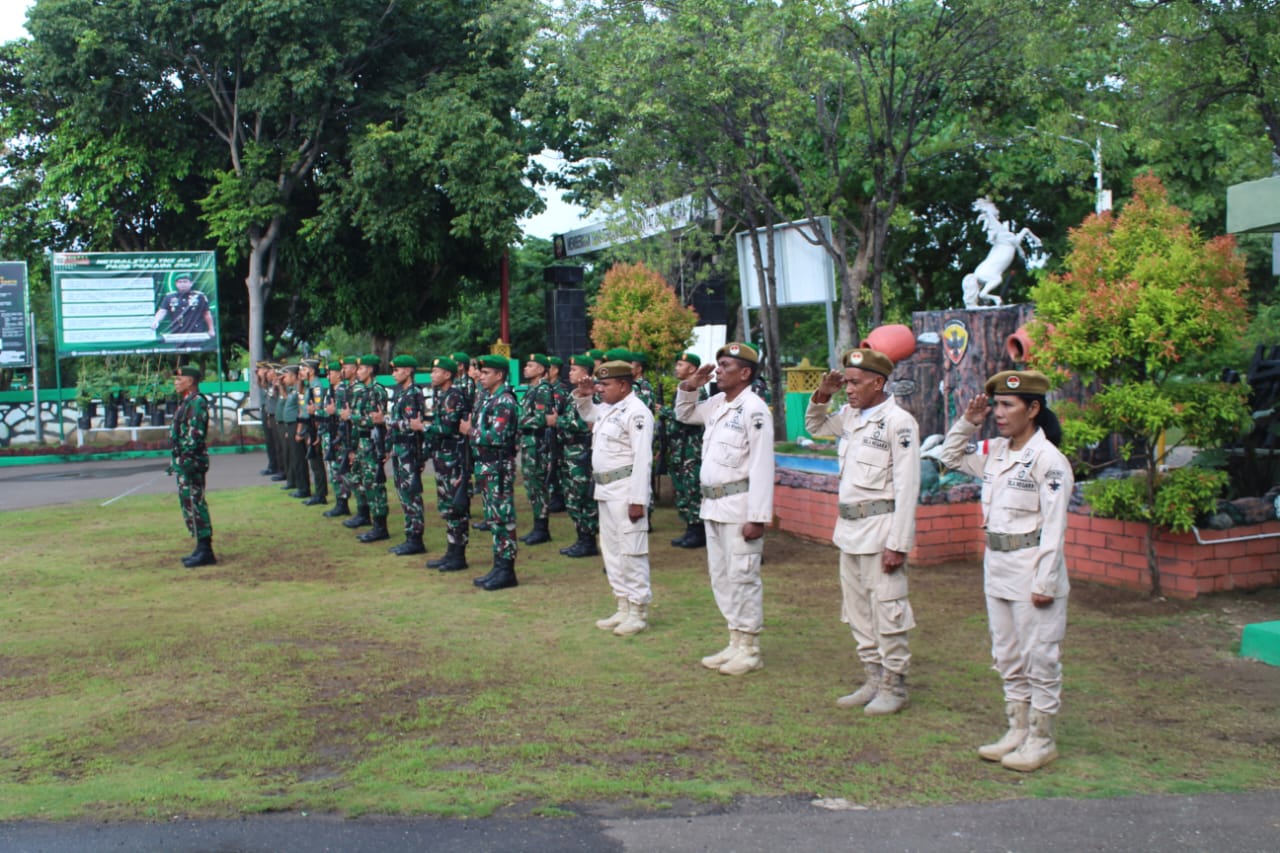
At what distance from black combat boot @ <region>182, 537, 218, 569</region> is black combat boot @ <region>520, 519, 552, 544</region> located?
2.86m

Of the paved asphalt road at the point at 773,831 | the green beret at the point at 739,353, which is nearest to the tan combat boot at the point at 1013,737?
the paved asphalt road at the point at 773,831

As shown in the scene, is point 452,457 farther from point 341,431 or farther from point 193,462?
point 341,431

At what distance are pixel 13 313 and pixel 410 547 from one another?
52.4 ft

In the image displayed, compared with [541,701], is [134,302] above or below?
above

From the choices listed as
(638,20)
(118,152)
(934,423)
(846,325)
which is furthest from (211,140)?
(934,423)

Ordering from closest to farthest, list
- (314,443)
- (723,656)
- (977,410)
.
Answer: (977,410), (723,656), (314,443)

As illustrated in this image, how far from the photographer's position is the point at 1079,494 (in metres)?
8.45

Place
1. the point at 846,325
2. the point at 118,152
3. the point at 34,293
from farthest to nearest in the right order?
1. the point at 34,293
2. the point at 118,152
3. the point at 846,325

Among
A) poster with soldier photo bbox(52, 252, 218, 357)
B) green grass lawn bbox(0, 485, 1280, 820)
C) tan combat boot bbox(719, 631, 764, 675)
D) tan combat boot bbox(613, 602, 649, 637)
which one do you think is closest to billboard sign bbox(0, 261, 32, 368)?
poster with soldier photo bbox(52, 252, 218, 357)

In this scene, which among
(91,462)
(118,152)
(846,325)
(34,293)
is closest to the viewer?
(846,325)

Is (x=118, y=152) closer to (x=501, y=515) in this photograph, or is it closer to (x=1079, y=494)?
(x=501, y=515)

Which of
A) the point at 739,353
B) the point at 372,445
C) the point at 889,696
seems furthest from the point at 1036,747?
the point at 372,445

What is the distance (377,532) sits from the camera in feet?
37.2

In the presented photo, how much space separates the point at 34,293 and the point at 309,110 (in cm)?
1012
